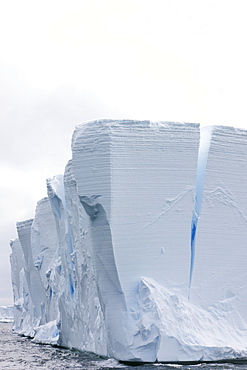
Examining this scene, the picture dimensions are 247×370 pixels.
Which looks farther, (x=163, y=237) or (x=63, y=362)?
(x=63, y=362)

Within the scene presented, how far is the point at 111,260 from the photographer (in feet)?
33.9

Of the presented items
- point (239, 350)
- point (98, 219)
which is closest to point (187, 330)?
point (239, 350)

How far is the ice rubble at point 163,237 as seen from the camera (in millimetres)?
10195

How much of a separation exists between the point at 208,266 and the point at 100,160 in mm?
2930

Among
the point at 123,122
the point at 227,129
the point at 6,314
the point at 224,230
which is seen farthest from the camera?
the point at 6,314

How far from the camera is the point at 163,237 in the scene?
10.7m

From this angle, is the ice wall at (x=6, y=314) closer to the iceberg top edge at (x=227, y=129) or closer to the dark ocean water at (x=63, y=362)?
the dark ocean water at (x=63, y=362)

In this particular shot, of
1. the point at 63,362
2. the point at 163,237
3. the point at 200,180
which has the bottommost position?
the point at 63,362

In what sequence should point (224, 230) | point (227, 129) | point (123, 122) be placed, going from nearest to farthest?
point (123, 122)
point (224, 230)
point (227, 129)

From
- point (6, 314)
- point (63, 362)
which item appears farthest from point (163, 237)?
point (6, 314)

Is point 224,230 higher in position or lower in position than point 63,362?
higher

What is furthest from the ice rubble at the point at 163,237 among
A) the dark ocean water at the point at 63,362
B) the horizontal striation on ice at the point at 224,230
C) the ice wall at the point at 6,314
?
the ice wall at the point at 6,314

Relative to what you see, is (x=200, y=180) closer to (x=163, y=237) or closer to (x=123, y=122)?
(x=163, y=237)

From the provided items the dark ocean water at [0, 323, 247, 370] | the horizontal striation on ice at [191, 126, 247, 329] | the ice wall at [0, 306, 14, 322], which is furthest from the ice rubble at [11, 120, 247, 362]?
the ice wall at [0, 306, 14, 322]
